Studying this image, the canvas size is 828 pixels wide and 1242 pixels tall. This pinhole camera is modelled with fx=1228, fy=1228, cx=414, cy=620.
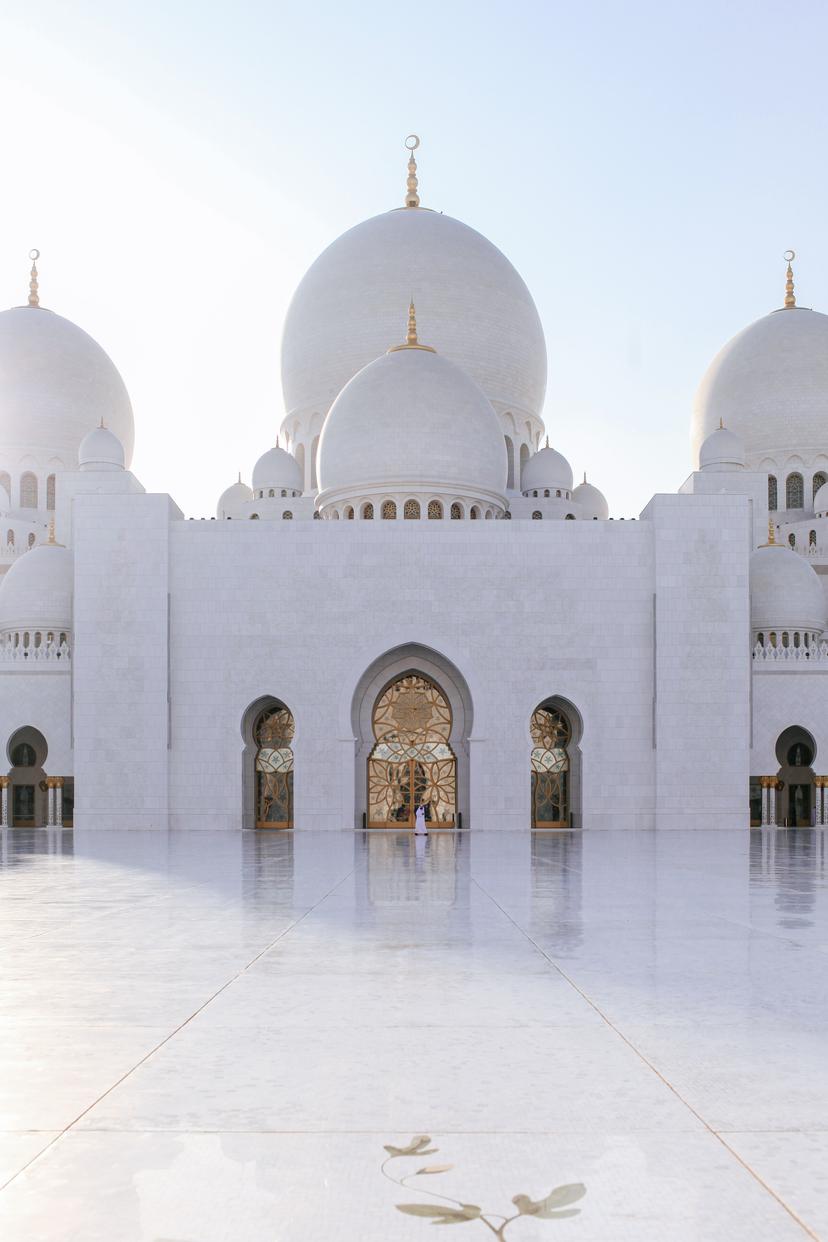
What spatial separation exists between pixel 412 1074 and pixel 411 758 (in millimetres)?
16632

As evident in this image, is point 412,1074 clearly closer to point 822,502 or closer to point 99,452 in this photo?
point 99,452

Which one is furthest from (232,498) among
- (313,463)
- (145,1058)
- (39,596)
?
(145,1058)

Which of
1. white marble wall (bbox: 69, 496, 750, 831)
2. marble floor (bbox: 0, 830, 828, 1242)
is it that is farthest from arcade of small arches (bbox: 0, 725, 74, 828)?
marble floor (bbox: 0, 830, 828, 1242)

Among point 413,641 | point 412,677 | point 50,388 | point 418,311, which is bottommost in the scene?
point 412,677

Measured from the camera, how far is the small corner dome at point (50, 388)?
90.6ft

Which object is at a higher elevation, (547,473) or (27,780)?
(547,473)

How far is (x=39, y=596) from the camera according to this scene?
21641 millimetres

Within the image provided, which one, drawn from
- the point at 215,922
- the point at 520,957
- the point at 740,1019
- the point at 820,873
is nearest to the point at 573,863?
the point at 820,873

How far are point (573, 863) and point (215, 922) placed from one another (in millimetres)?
5505

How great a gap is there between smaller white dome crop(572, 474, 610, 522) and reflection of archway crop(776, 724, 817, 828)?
7041mm

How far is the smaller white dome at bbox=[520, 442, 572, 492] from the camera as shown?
25.0m

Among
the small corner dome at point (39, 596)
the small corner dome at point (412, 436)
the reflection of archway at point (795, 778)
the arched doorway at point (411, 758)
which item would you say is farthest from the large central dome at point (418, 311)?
the reflection of archway at point (795, 778)

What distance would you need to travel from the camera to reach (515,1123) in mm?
2611

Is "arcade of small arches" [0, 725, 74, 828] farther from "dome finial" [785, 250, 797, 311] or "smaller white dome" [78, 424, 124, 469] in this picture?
"dome finial" [785, 250, 797, 311]
